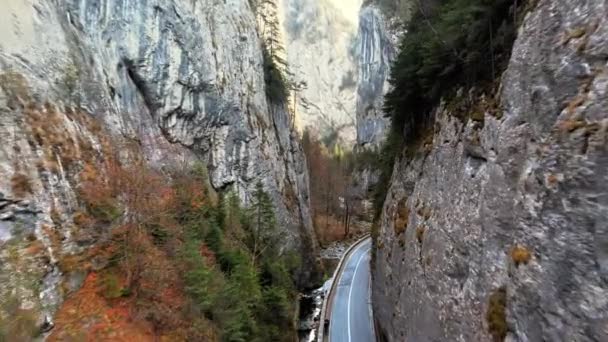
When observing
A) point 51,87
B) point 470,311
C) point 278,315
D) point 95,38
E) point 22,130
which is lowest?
point 278,315

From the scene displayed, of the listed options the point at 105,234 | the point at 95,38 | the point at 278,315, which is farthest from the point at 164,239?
the point at 95,38

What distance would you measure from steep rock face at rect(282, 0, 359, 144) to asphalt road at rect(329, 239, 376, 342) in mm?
50650

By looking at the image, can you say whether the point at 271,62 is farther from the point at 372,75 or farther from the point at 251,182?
the point at 372,75

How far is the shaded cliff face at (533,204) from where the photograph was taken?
6.18 metres

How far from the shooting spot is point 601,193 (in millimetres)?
5930

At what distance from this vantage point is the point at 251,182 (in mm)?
29656

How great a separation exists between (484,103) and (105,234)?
13.3 metres

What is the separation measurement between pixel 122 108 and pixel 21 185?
897 cm

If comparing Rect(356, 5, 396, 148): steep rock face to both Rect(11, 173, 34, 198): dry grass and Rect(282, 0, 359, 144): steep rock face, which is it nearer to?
Rect(282, 0, 359, 144): steep rock face

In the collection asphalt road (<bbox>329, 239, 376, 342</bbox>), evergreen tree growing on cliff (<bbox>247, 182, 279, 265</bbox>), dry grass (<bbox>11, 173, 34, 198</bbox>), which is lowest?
asphalt road (<bbox>329, 239, 376, 342</bbox>)

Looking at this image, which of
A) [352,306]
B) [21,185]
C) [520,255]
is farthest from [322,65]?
[520,255]

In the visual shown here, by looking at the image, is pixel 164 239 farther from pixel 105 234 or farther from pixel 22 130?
pixel 22 130

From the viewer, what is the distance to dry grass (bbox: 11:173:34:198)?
426 inches

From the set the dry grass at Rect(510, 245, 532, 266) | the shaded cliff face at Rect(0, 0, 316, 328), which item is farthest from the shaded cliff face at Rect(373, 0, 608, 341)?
the shaded cliff face at Rect(0, 0, 316, 328)
